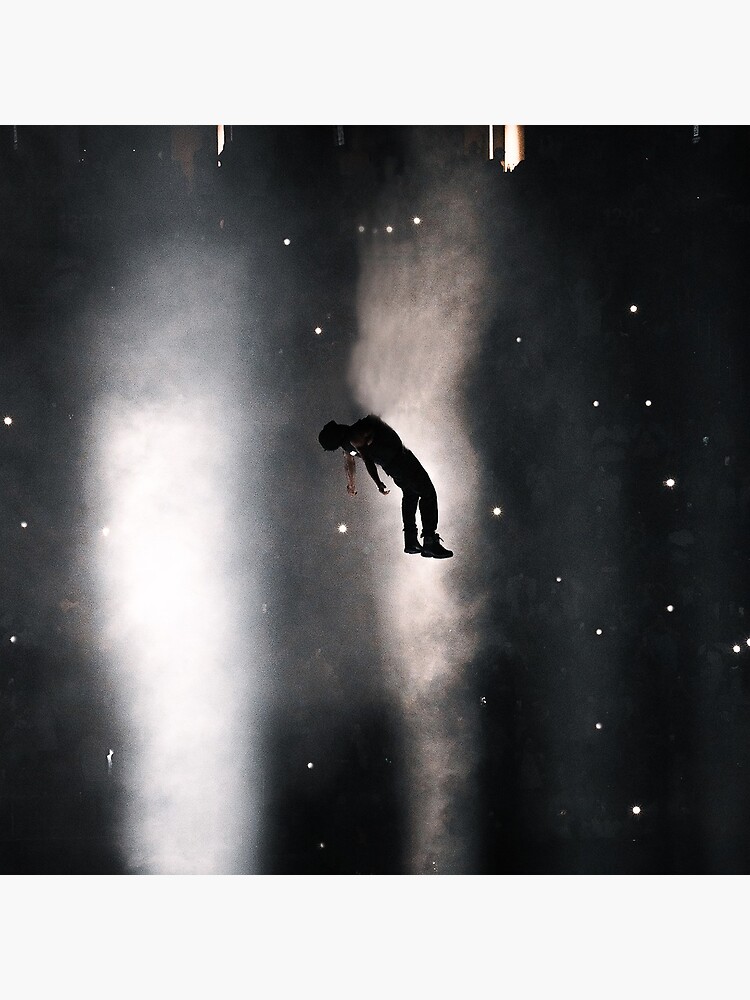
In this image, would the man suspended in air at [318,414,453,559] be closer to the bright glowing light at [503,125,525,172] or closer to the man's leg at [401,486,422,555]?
the man's leg at [401,486,422,555]

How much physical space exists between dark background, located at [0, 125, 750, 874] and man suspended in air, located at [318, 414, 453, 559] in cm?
15

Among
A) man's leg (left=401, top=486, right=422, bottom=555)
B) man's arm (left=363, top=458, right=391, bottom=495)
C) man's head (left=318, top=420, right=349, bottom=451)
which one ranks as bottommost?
man's leg (left=401, top=486, right=422, bottom=555)

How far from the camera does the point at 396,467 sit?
329cm

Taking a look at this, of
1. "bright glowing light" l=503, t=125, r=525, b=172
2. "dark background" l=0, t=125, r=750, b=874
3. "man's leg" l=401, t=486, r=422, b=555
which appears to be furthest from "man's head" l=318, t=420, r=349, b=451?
"bright glowing light" l=503, t=125, r=525, b=172

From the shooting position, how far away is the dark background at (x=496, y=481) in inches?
130

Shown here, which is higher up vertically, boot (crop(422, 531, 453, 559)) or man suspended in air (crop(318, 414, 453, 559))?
man suspended in air (crop(318, 414, 453, 559))

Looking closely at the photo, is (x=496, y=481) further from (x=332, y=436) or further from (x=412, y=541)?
(x=332, y=436)

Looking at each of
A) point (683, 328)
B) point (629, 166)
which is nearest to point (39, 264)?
point (629, 166)

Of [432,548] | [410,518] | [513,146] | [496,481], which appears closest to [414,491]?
[410,518]

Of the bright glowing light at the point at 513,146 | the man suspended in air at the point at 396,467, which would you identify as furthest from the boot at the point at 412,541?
the bright glowing light at the point at 513,146

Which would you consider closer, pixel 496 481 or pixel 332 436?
pixel 332 436

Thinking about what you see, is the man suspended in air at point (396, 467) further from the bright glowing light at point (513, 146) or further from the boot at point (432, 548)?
the bright glowing light at point (513, 146)

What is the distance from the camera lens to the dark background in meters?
3.30

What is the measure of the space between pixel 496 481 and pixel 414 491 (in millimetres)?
364
